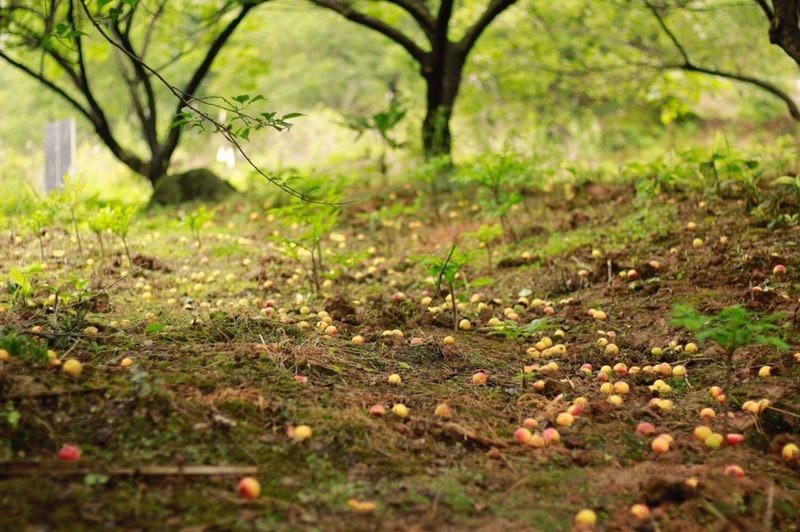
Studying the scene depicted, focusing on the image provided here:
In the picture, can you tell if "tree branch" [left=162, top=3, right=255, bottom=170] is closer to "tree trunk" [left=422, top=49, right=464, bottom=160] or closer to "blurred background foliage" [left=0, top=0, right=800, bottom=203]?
"blurred background foliage" [left=0, top=0, right=800, bottom=203]

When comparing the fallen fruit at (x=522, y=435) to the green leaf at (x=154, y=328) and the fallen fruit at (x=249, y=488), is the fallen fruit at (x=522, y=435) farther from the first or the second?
the green leaf at (x=154, y=328)

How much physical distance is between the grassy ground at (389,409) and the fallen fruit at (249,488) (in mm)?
30

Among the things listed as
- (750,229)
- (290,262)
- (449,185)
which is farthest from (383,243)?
(750,229)

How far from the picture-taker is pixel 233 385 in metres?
2.79

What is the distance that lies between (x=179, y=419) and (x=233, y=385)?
1.24ft

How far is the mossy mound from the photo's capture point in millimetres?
9094

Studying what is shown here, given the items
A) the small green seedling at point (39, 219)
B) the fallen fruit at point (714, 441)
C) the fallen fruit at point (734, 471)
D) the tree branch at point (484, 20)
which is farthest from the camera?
the tree branch at point (484, 20)

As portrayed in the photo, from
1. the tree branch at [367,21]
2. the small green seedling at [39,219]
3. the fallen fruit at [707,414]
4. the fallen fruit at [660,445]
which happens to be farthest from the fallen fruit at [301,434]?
the tree branch at [367,21]

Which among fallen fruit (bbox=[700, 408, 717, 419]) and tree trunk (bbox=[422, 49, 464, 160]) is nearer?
fallen fruit (bbox=[700, 408, 717, 419])

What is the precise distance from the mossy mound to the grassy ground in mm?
4049

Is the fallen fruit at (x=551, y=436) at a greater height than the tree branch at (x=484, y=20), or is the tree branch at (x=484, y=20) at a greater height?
the tree branch at (x=484, y=20)

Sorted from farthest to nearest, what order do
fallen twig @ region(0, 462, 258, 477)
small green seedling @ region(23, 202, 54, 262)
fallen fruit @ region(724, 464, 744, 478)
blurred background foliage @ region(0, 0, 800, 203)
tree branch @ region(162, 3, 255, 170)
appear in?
blurred background foliage @ region(0, 0, 800, 203)
tree branch @ region(162, 3, 255, 170)
small green seedling @ region(23, 202, 54, 262)
fallen fruit @ region(724, 464, 744, 478)
fallen twig @ region(0, 462, 258, 477)

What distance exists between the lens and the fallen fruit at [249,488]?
2062 millimetres

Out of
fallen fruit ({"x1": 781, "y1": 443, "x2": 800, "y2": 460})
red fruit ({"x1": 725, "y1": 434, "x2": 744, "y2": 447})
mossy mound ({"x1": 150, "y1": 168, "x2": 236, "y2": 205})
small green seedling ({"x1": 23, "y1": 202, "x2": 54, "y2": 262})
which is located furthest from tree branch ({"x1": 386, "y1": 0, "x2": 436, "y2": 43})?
fallen fruit ({"x1": 781, "y1": 443, "x2": 800, "y2": 460})
